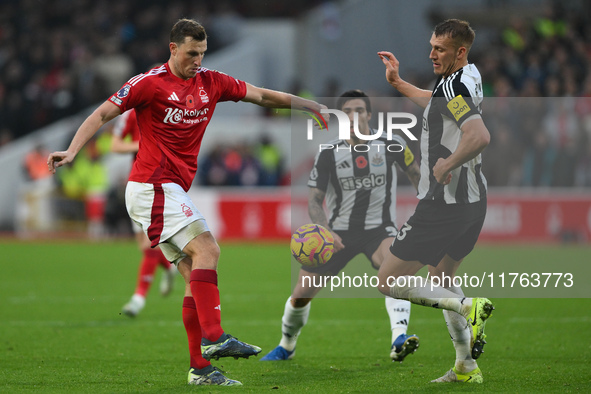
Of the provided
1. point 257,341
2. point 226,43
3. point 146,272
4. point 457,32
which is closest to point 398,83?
point 457,32

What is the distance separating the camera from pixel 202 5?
25.4m

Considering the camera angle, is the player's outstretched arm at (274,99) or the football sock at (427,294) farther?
the player's outstretched arm at (274,99)

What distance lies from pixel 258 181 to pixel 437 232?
45.7 feet

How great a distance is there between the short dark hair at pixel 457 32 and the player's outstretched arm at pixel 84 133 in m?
2.27

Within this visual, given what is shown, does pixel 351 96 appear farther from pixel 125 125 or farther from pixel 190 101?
pixel 125 125

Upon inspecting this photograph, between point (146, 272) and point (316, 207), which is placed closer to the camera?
point (316, 207)

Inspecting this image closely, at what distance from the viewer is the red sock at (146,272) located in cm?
959

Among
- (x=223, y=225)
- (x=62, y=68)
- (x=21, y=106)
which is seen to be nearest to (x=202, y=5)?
(x=62, y=68)

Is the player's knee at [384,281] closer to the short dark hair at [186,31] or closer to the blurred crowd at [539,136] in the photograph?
the short dark hair at [186,31]

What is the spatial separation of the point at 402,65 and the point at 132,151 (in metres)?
15.9

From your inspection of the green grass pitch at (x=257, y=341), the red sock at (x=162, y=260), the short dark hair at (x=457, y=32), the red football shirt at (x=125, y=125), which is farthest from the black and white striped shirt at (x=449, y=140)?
the red sock at (x=162, y=260)

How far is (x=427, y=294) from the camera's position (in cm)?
562

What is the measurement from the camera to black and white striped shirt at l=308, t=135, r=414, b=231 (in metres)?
7.29

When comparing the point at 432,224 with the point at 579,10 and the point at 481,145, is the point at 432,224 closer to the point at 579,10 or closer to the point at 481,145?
the point at 481,145
